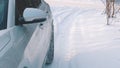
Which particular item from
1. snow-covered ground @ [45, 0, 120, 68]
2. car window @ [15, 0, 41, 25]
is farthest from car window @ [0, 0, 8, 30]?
snow-covered ground @ [45, 0, 120, 68]

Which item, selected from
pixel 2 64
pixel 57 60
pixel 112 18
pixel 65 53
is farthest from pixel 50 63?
pixel 112 18

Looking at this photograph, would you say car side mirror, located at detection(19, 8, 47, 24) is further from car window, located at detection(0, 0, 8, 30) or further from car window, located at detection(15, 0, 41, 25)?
car window, located at detection(0, 0, 8, 30)

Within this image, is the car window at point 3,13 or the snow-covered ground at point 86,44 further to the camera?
the snow-covered ground at point 86,44

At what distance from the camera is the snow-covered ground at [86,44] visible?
6325 mm

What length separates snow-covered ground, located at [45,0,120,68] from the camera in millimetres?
6325

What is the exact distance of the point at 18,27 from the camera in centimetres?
325

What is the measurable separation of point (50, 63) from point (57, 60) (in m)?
0.35

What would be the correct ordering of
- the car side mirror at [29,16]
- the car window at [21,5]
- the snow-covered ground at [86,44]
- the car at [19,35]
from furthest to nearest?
1. the snow-covered ground at [86,44]
2. the car window at [21,5]
3. the car side mirror at [29,16]
4. the car at [19,35]

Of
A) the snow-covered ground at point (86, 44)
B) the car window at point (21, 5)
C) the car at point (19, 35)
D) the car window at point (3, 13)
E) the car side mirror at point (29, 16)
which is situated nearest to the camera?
the car at point (19, 35)

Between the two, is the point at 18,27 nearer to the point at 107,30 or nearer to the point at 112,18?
the point at 107,30

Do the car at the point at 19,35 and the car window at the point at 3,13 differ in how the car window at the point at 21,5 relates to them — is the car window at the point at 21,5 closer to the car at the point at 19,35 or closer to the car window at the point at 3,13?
the car at the point at 19,35

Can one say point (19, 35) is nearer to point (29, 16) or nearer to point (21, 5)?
point (29, 16)

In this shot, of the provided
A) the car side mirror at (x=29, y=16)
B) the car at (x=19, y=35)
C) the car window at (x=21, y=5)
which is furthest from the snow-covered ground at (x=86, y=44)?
the car side mirror at (x=29, y=16)

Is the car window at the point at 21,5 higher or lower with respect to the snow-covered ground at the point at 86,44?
higher
